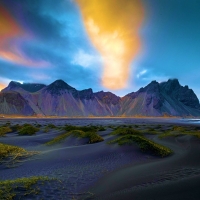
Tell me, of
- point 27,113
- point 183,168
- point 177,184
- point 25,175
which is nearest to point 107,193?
point 177,184

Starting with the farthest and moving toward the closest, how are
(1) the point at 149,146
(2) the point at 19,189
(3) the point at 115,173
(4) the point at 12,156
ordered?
(1) the point at 149,146 < (4) the point at 12,156 < (3) the point at 115,173 < (2) the point at 19,189

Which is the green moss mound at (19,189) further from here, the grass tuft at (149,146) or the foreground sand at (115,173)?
the grass tuft at (149,146)

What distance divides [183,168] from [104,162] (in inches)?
128

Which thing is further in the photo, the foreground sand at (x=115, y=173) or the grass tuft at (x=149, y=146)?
the grass tuft at (x=149, y=146)

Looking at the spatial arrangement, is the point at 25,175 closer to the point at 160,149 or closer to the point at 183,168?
the point at 183,168

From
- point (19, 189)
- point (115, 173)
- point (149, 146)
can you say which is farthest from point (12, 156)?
point (149, 146)

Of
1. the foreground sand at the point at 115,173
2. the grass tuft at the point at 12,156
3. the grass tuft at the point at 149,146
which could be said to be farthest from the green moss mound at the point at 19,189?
the grass tuft at the point at 149,146

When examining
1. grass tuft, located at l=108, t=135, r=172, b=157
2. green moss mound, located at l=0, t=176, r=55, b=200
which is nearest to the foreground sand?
green moss mound, located at l=0, t=176, r=55, b=200

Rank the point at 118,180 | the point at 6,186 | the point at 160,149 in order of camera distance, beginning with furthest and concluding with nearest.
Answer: the point at 160,149
the point at 118,180
the point at 6,186

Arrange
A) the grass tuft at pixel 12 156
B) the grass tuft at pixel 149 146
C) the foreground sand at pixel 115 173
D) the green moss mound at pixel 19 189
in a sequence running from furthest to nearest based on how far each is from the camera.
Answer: the grass tuft at pixel 149 146 → the grass tuft at pixel 12 156 → the foreground sand at pixel 115 173 → the green moss mound at pixel 19 189

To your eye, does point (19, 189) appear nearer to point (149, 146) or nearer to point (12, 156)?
point (12, 156)

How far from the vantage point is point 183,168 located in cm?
Answer: 657

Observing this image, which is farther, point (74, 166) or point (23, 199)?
point (74, 166)

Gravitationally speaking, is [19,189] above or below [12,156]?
above
